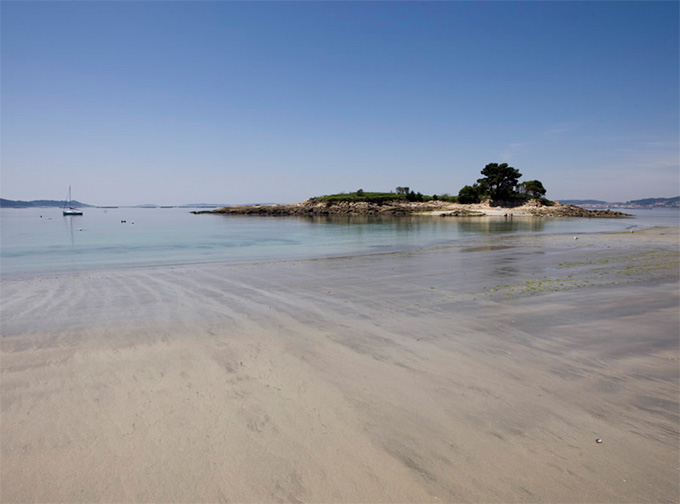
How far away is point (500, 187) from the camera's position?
9456 centimetres

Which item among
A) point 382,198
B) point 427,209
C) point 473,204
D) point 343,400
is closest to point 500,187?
point 473,204

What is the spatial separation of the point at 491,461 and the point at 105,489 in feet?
11.8

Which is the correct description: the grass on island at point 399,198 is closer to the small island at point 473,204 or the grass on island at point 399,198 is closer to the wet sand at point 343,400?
the small island at point 473,204

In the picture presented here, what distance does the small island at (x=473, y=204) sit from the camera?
8521 cm

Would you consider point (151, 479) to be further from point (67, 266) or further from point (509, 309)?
point (67, 266)

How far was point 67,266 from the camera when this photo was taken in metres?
17.1

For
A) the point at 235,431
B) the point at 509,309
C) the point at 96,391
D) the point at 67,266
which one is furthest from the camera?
the point at 67,266

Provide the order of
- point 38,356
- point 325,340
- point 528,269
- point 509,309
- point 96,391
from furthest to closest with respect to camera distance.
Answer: point 528,269, point 509,309, point 325,340, point 38,356, point 96,391

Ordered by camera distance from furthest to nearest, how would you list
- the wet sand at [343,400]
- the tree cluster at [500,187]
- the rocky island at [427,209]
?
the tree cluster at [500,187], the rocky island at [427,209], the wet sand at [343,400]

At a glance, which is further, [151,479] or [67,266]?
[67,266]

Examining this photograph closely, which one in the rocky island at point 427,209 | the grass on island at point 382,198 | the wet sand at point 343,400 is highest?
the grass on island at point 382,198

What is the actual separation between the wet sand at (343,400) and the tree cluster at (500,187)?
9264cm

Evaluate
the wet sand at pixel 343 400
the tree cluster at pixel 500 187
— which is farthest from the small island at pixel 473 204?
the wet sand at pixel 343 400

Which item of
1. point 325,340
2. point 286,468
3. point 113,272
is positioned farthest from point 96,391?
point 113,272
